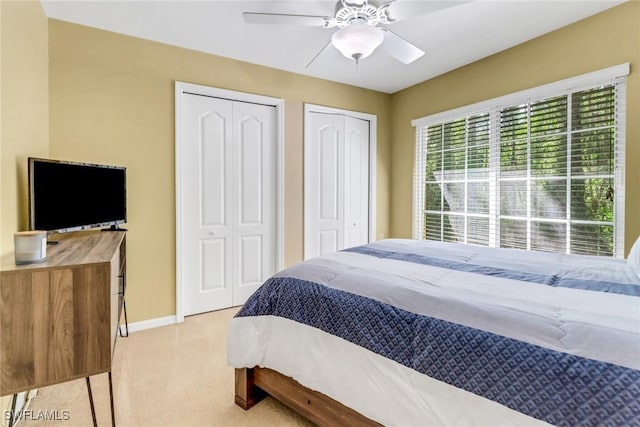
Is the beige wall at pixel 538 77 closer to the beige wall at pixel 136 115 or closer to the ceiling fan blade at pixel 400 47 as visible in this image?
the ceiling fan blade at pixel 400 47

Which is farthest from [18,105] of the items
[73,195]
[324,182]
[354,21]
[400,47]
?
[324,182]

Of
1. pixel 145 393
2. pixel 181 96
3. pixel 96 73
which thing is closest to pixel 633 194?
pixel 145 393

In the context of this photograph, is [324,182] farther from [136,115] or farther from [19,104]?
[19,104]

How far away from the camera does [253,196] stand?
356 centimetres

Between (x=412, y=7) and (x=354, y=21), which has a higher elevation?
(x=354, y=21)

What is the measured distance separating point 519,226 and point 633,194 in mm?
879

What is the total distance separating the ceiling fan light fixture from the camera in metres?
1.97

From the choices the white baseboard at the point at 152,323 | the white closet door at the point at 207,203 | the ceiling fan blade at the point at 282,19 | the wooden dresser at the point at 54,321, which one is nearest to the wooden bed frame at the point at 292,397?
the wooden dresser at the point at 54,321

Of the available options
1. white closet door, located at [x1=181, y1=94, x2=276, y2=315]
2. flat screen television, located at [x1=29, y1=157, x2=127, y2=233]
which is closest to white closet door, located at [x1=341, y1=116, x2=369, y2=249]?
white closet door, located at [x1=181, y1=94, x2=276, y2=315]

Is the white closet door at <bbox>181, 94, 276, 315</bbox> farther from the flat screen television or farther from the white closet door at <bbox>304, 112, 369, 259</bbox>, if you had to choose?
the flat screen television

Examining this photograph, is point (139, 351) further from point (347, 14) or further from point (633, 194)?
point (633, 194)

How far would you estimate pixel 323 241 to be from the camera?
160 inches

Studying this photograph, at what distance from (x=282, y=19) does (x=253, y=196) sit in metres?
1.88

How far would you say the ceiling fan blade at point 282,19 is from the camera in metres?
2.03
